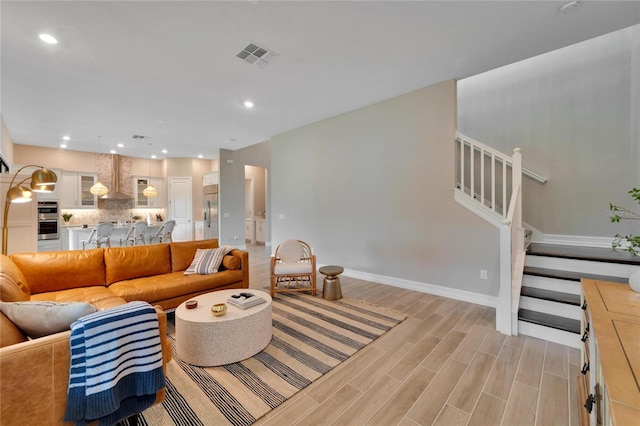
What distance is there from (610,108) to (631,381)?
4.40 m

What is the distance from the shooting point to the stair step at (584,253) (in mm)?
2707

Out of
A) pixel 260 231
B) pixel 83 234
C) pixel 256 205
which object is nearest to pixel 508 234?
pixel 260 231

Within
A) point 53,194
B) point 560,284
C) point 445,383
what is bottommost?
point 445,383

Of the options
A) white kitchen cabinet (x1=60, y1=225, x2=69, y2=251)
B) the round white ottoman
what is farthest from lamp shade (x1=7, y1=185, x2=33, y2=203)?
white kitchen cabinet (x1=60, y1=225, x2=69, y2=251)

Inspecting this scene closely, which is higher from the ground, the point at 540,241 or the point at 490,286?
the point at 540,241

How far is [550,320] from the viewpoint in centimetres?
258

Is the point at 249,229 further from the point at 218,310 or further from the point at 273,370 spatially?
the point at 273,370

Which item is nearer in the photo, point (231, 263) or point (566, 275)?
point (566, 275)

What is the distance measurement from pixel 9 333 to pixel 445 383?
8.67ft

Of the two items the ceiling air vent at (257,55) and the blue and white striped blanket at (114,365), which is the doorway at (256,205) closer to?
the ceiling air vent at (257,55)

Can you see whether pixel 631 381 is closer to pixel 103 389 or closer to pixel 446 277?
pixel 103 389

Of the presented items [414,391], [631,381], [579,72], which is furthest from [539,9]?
[414,391]

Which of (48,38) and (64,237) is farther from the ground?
(48,38)

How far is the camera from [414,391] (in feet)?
6.16
